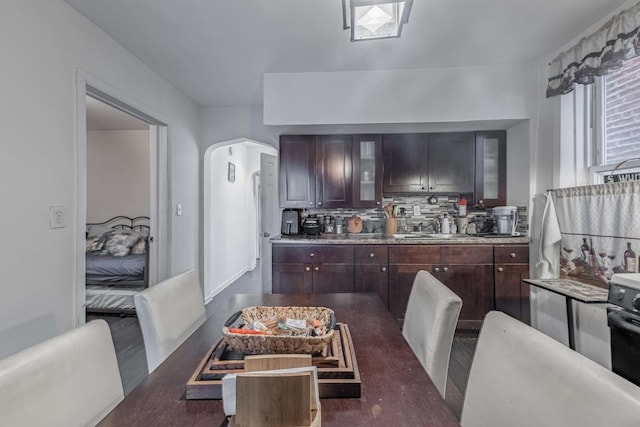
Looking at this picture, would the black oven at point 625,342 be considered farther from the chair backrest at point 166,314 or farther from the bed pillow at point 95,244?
the bed pillow at point 95,244

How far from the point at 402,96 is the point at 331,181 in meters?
1.11

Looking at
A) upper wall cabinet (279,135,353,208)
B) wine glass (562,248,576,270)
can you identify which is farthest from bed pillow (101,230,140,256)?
wine glass (562,248,576,270)

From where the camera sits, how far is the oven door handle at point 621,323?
4.26ft

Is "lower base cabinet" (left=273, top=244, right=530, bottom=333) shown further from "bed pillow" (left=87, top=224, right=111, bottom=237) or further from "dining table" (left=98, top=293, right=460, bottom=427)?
"bed pillow" (left=87, top=224, right=111, bottom=237)

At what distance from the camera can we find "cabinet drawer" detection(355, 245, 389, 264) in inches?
116

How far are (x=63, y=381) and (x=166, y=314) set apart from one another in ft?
1.60

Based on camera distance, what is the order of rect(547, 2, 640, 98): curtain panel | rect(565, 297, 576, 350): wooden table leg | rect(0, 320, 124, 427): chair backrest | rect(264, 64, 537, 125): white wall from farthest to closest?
1. rect(264, 64, 537, 125): white wall
2. rect(565, 297, 576, 350): wooden table leg
3. rect(547, 2, 640, 98): curtain panel
4. rect(0, 320, 124, 427): chair backrest

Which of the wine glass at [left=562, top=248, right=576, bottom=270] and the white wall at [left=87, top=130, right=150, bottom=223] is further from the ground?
the white wall at [left=87, top=130, right=150, bottom=223]

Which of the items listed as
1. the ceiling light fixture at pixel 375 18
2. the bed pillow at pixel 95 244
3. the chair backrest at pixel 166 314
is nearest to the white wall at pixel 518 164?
the ceiling light fixture at pixel 375 18

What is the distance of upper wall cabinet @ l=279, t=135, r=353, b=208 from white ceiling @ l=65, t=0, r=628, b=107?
0.76 meters

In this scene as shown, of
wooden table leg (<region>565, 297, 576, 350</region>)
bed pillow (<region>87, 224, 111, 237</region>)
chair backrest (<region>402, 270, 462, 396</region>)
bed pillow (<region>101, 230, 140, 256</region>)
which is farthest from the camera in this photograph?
bed pillow (<region>87, 224, 111, 237</region>)

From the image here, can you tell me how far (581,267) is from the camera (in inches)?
89.7

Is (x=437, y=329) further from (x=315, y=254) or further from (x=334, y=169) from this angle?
(x=334, y=169)

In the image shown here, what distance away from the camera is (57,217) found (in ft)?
6.14
